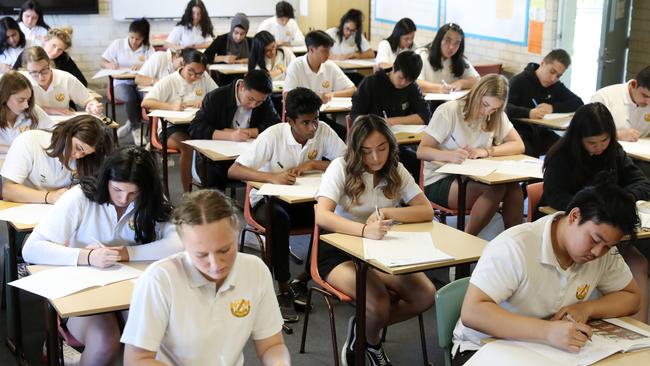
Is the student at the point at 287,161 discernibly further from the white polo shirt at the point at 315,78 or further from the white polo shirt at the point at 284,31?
the white polo shirt at the point at 284,31

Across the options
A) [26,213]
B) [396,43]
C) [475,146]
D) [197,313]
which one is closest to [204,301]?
[197,313]

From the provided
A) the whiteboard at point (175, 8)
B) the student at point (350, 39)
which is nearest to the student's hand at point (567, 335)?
the student at point (350, 39)

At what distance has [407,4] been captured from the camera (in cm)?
1038

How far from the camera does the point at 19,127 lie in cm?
481

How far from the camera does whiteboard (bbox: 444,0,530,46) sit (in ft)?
26.7

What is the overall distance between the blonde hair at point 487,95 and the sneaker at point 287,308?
1.48 meters

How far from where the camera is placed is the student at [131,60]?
7957 millimetres

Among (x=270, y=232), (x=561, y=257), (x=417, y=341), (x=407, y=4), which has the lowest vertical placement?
(x=417, y=341)

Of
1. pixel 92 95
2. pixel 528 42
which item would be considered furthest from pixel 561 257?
pixel 528 42

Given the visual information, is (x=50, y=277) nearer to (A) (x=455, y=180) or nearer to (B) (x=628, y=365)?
(B) (x=628, y=365)

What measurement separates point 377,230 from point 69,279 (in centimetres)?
120

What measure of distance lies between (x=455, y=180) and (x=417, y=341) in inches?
42.7

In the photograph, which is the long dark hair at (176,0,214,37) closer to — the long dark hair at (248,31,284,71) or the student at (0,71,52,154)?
the long dark hair at (248,31,284,71)

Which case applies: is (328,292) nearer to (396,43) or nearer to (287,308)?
(287,308)
